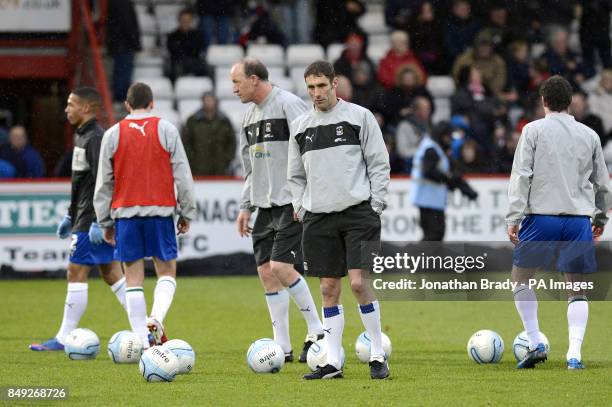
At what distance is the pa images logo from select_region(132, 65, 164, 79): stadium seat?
12761 millimetres

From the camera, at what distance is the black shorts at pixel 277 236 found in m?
9.70

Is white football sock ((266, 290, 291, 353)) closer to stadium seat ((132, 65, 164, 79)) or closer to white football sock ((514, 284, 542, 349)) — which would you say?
white football sock ((514, 284, 542, 349))

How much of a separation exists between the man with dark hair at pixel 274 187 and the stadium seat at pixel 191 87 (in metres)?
11.9

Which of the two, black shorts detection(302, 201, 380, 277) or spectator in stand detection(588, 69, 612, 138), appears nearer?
black shorts detection(302, 201, 380, 277)

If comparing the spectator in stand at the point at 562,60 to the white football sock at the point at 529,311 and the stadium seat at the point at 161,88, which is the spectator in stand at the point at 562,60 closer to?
the stadium seat at the point at 161,88

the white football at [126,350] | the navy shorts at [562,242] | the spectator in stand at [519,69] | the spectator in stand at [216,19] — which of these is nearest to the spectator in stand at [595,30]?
the spectator in stand at [519,69]

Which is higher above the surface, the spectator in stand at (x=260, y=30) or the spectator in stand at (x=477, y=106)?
the spectator in stand at (x=260, y=30)

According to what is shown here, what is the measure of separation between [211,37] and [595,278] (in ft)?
46.4

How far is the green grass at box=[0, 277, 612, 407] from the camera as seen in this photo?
7980 millimetres

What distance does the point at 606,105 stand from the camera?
21.3m

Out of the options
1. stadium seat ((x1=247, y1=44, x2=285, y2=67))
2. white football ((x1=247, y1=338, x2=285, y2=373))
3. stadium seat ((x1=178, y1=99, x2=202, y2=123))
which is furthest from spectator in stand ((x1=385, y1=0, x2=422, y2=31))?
white football ((x1=247, y1=338, x2=285, y2=373))

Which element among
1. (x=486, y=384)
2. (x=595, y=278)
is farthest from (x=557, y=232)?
(x=486, y=384)

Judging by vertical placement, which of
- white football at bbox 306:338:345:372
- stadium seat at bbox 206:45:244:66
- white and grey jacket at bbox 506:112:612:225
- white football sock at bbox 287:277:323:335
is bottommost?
white football at bbox 306:338:345:372

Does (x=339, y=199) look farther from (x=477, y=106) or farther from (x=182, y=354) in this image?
(x=477, y=106)
